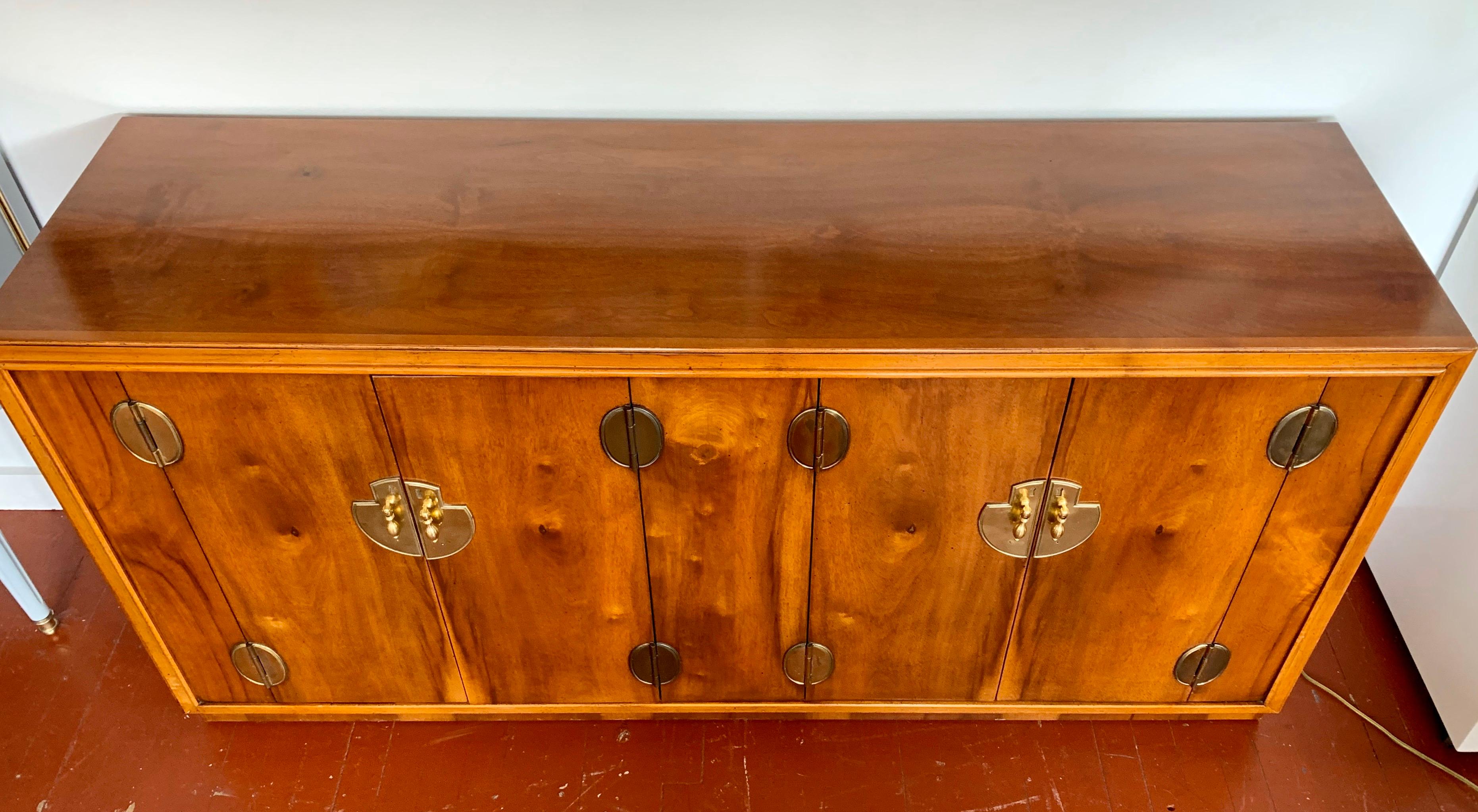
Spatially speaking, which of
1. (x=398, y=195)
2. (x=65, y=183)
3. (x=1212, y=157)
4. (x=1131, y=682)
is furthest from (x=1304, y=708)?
(x=65, y=183)

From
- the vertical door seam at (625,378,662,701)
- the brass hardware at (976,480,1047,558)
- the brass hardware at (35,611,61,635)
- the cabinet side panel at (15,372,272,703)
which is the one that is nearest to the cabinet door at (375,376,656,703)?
the vertical door seam at (625,378,662,701)

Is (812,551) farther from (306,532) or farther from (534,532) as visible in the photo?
(306,532)

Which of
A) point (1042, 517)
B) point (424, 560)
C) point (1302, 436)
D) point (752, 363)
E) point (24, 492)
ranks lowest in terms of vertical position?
point (24, 492)

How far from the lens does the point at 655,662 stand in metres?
1.98

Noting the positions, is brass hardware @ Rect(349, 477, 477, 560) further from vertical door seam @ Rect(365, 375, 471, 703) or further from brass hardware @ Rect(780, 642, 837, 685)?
brass hardware @ Rect(780, 642, 837, 685)

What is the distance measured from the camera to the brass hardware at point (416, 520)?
1.69 metres

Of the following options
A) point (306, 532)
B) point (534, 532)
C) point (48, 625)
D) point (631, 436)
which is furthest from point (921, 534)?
point (48, 625)

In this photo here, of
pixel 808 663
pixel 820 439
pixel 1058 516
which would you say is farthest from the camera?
pixel 808 663

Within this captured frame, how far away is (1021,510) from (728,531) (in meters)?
0.45

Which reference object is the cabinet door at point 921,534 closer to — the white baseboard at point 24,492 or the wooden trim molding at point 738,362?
the wooden trim molding at point 738,362

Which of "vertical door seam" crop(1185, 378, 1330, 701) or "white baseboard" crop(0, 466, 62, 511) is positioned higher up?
"vertical door seam" crop(1185, 378, 1330, 701)

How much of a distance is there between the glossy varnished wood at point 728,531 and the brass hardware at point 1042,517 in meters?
0.29

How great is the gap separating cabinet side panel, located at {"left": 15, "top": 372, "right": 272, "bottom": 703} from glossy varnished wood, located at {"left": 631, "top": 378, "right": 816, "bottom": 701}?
0.75 meters

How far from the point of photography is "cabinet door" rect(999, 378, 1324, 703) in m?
1.58
